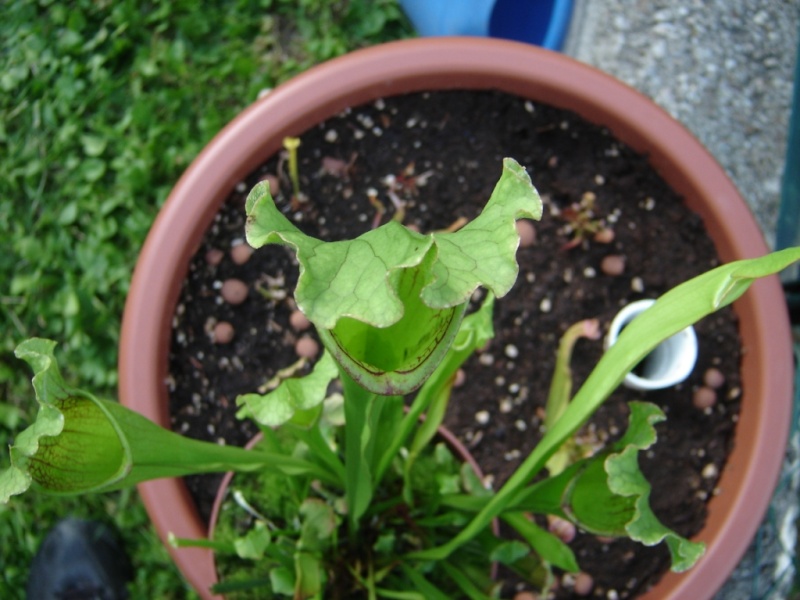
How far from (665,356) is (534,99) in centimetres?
47

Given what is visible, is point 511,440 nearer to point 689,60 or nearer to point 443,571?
point 443,571

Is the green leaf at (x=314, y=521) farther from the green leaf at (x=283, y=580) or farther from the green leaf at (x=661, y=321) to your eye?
the green leaf at (x=661, y=321)

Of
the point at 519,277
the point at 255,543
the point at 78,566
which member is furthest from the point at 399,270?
the point at 78,566

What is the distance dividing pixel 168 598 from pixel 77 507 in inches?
10.1

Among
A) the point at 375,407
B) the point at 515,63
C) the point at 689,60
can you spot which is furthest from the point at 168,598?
the point at 689,60

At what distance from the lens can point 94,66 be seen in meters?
1.54

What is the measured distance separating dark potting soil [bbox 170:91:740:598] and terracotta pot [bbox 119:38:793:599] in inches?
1.3

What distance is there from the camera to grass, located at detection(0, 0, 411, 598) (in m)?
1.41

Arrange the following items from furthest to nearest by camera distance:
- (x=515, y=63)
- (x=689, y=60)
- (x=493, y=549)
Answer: (x=689, y=60) → (x=515, y=63) → (x=493, y=549)

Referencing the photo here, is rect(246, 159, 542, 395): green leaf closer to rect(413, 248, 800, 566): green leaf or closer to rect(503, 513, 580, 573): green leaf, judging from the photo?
rect(413, 248, 800, 566): green leaf

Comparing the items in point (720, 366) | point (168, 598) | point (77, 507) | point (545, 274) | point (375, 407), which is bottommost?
point (168, 598)

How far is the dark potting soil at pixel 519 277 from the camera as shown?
3.66 ft

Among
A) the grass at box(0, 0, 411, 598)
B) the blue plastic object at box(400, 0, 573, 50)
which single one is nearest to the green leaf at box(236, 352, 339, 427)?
the grass at box(0, 0, 411, 598)

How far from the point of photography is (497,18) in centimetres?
158
